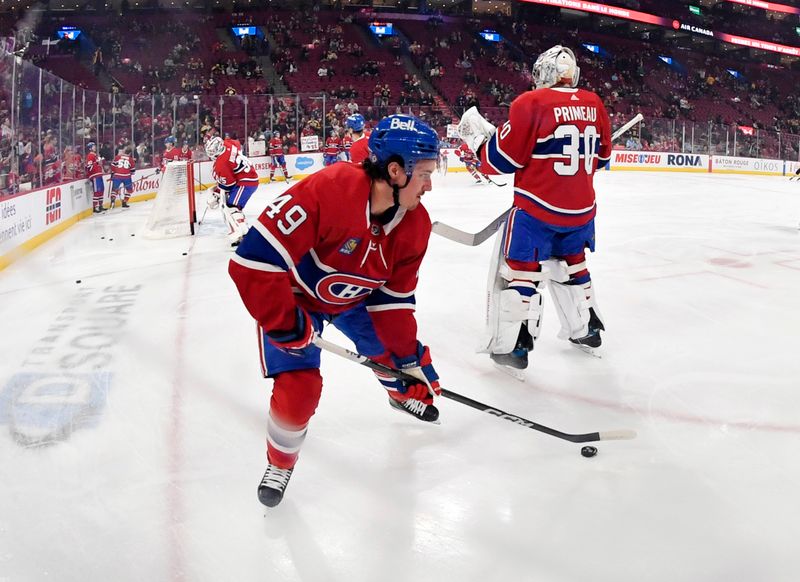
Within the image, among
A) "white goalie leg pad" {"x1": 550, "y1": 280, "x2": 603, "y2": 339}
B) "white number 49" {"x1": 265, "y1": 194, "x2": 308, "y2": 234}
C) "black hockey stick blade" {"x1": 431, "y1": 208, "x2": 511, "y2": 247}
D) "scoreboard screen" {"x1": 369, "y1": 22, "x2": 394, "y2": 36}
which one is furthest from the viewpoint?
"scoreboard screen" {"x1": 369, "y1": 22, "x2": 394, "y2": 36}

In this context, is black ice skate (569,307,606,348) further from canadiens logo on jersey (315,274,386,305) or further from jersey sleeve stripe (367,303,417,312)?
canadiens logo on jersey (315,274,386,305)

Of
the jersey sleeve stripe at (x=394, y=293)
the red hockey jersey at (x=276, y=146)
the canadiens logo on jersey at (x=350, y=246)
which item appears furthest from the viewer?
the red hockey jersey at (x=276, y=146)

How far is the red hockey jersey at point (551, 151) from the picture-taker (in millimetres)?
2979

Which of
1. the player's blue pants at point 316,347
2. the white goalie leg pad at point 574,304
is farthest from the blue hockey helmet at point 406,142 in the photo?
the white goalie leg pad at point 574,304

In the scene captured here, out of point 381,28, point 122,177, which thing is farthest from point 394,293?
point 381,28

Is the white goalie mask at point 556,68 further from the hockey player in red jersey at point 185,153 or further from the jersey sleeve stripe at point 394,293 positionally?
the hockey player in red jersey at point 185,153

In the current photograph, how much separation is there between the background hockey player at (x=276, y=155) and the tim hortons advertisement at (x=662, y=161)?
8941 millimetres

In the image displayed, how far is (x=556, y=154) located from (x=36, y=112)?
21.1 ft

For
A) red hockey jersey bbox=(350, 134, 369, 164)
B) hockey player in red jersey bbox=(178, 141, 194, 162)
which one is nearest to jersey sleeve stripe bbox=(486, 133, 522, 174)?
red hockey jersey bbox=(350, 134, 369, 164)

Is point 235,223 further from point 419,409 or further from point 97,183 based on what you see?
point 419,409

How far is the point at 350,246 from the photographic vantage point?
75.1 inches

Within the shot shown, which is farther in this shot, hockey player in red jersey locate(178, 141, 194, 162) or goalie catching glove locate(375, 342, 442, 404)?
hockey player in red jersey locate(178, 141, 194, 162)

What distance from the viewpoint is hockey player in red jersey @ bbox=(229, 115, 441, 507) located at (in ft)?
5.86

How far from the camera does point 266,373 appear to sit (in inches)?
79.1
